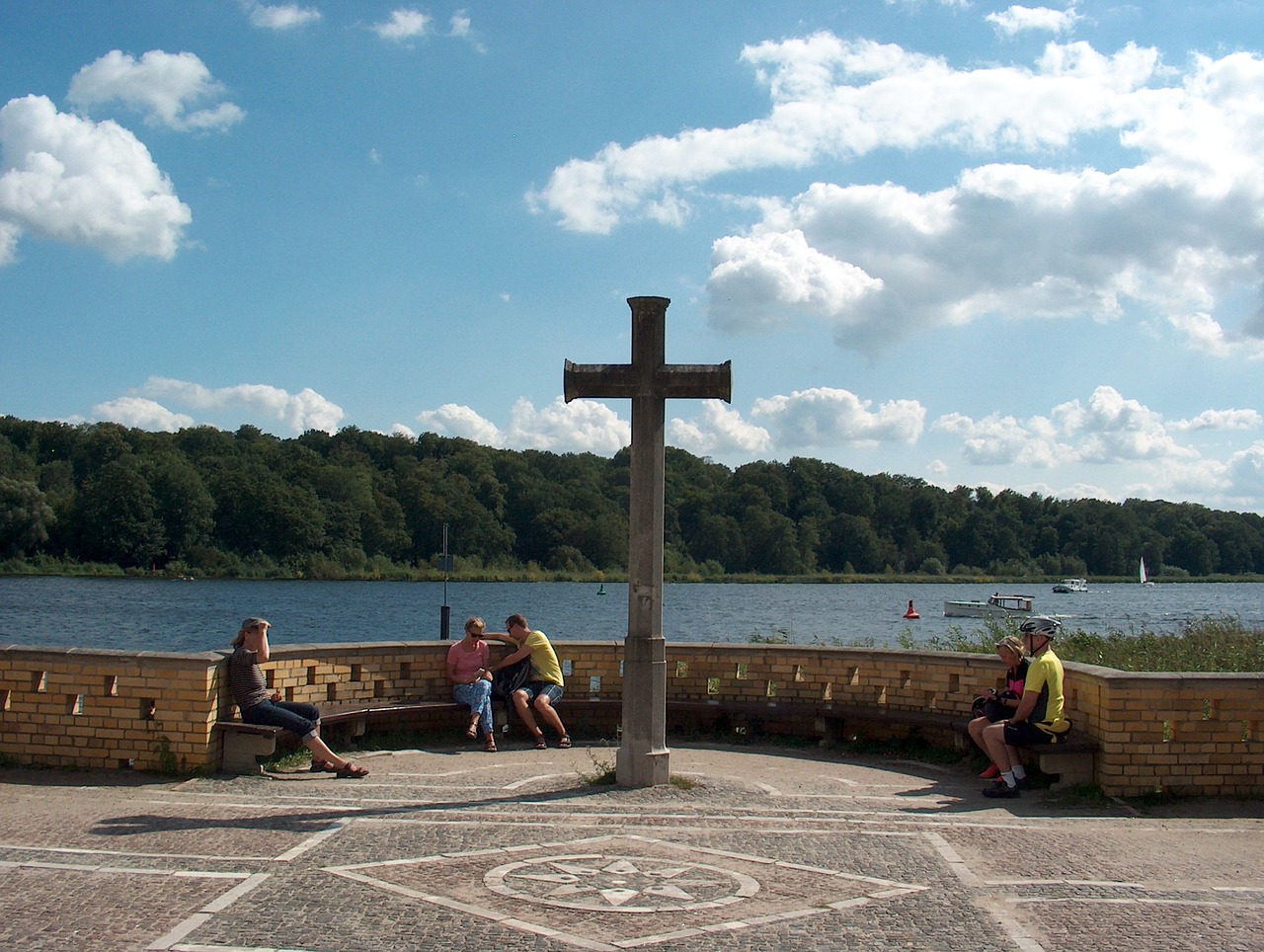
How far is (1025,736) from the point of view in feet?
33.5

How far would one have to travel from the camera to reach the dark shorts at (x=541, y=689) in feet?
42.0

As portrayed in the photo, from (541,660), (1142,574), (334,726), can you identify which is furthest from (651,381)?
(1142,574)

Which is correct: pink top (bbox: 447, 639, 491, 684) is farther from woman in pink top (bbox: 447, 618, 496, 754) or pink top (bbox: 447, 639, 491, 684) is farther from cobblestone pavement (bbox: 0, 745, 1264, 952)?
cobblestone pavement (bbox: 0, 745, 1264, 952)

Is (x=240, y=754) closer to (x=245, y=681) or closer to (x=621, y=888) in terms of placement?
(x=245, y=681)

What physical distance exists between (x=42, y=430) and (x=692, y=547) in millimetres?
53302

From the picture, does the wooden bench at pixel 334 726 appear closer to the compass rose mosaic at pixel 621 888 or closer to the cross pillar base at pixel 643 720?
the cross pillar base at pixel 643 720

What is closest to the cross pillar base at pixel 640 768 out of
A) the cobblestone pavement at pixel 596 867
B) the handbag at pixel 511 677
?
the cobblestone pavement at pixel 596 867

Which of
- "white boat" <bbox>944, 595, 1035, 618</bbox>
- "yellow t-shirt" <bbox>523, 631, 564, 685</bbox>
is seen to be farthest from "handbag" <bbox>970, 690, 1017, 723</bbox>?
"white boat" <bbox>944, 595, 1035, 618</bbox>

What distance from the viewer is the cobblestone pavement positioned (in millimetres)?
6039

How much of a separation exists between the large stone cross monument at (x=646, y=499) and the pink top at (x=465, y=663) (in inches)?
114

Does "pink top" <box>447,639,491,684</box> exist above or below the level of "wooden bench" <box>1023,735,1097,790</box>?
above

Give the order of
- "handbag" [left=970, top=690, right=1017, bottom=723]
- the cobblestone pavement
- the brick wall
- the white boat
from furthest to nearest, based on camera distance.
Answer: the white boat → "handbag" [left=970, top=690, right=1017, bottom=723] → the brick wall → the cobblestone pavement

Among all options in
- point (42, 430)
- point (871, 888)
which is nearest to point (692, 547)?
point (42, 430)

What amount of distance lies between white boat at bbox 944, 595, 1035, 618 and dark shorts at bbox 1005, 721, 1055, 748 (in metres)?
55.0
